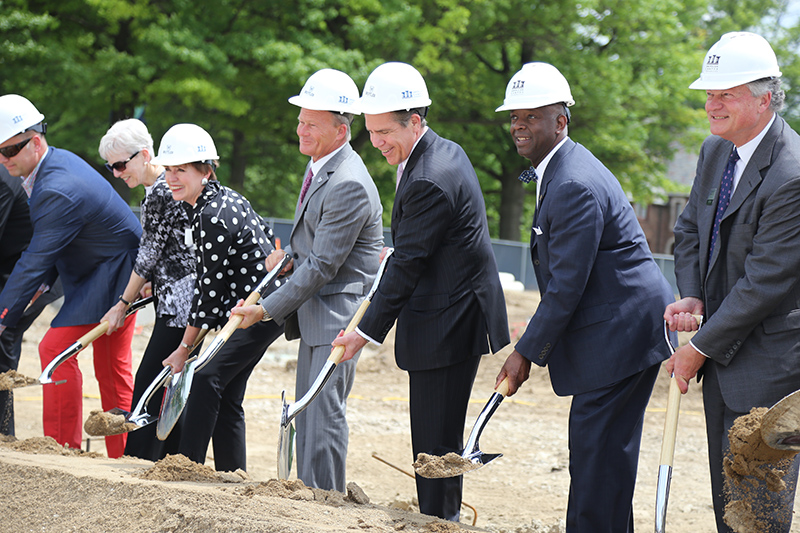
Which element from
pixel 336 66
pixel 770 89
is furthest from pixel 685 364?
pixel 336 66

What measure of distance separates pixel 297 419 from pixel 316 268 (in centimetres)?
83

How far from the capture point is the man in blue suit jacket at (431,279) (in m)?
3.59

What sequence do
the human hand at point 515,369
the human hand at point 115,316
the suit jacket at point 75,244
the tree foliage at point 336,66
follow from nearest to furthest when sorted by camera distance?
the human hand at point 515,369
the suit jacket at point 75,244
the human hand at point 115,316
the tree foliage at point 336,66

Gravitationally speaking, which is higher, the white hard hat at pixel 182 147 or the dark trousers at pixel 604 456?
the white hard hat at pixel 182 147

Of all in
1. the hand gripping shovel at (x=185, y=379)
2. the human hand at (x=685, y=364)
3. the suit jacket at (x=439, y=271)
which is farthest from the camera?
the hand gripping shovel at (x=185, y=379)

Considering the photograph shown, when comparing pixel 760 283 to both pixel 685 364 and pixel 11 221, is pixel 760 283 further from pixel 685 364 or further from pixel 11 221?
pixel 11 221

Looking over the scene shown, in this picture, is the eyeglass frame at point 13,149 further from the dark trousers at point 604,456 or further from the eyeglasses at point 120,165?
the dark trousers at point 604,456

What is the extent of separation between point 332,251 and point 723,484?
1.93 meters

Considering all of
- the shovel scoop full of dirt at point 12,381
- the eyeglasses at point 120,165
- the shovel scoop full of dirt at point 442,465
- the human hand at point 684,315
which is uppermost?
the eyeglasses at point 120,165

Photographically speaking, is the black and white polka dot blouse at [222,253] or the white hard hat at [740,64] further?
the black and white polka dot blouse at [222,253]

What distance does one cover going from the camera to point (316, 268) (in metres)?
3.99

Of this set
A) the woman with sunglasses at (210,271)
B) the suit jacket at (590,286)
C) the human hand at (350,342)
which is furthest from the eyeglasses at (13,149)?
the suit jacket at (590,286)

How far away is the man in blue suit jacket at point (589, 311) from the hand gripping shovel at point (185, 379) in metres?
1.48

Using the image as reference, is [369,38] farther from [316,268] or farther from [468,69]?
[316,268]
